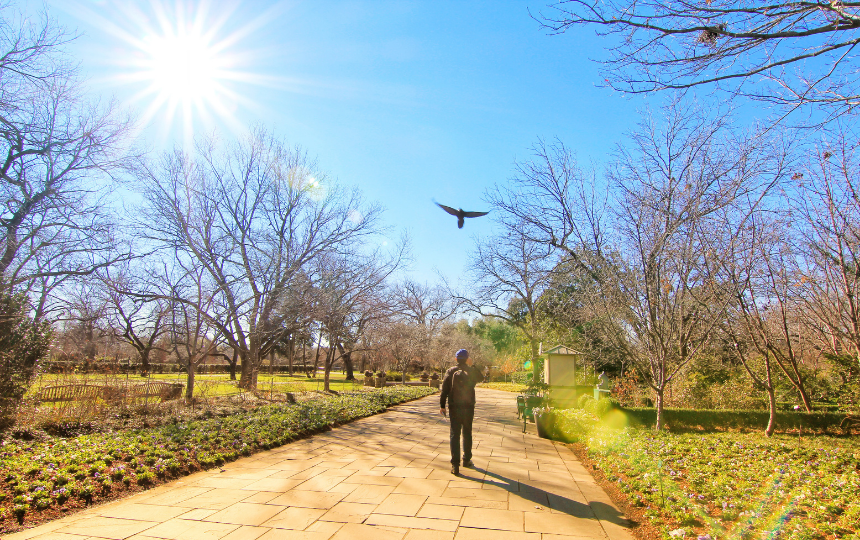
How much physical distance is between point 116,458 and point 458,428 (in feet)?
14.0

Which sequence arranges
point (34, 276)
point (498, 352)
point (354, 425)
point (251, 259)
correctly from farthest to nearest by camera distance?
point (498, 352)
point (251, 259)
point (354, 425)
point (34, 276)

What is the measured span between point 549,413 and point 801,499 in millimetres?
5132

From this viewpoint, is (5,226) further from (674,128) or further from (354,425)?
(674,128)

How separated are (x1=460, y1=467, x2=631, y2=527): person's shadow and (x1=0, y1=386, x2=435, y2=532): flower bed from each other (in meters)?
3.54

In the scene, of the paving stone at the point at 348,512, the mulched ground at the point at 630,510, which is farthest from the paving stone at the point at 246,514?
the mulched ground at the point at 630,510

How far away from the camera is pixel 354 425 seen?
9.92 meters

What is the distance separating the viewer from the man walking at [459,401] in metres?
5.34

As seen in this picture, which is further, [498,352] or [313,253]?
[498,352]

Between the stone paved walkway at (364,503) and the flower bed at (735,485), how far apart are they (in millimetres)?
420

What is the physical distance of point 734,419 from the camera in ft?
36.1

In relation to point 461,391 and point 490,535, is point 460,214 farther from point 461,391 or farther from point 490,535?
point 490,535

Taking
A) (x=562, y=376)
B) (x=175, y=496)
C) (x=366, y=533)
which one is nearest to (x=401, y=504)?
(x=366, y=533)

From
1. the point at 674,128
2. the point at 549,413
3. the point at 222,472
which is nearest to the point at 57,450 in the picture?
the point at 222,472

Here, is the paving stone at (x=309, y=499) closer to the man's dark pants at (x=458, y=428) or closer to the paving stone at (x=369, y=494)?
the paving stone at (x=369, y=494)
